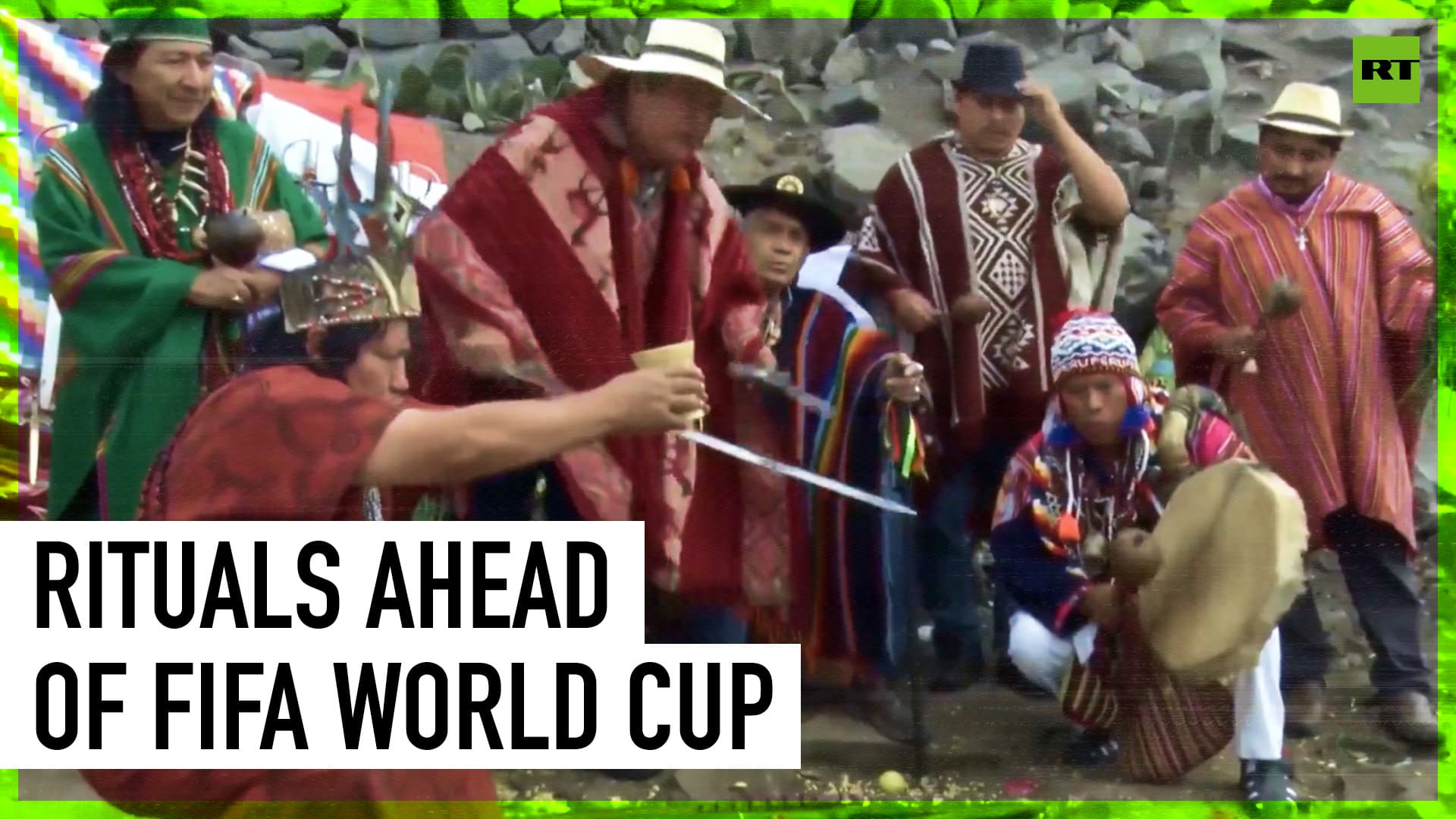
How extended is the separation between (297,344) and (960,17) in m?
1.79

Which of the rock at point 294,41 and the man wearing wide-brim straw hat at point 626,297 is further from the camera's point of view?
the rock at point 294,41

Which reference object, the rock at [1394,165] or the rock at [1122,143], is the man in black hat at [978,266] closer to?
the rock at [1122,143]

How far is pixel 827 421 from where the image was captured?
386 cm

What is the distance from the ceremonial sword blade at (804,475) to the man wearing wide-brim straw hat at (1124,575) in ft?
0.86

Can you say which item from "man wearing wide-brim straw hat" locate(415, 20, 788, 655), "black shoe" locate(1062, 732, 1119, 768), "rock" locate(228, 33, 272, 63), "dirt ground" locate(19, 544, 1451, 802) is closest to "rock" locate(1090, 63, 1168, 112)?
"man wearing wide-brim straw hat" locate(415, 20, 788, 655)

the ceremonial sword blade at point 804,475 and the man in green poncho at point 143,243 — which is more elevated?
the man in green poncho at point 143,243

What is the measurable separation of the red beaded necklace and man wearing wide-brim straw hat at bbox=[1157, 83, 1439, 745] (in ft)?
7.66

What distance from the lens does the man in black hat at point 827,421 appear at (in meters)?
3.86

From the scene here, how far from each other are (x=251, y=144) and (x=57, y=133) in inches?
18.4

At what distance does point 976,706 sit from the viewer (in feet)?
12.8

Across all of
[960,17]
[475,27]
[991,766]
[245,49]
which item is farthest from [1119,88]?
[245,49]

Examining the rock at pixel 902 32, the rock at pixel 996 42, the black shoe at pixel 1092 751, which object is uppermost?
the rock at pixel 902 32

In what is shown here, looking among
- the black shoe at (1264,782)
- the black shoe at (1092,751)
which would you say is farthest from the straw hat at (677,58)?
the black shoe at (1264,782)

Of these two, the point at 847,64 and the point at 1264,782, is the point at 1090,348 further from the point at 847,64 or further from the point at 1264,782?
the point at 1264,782
